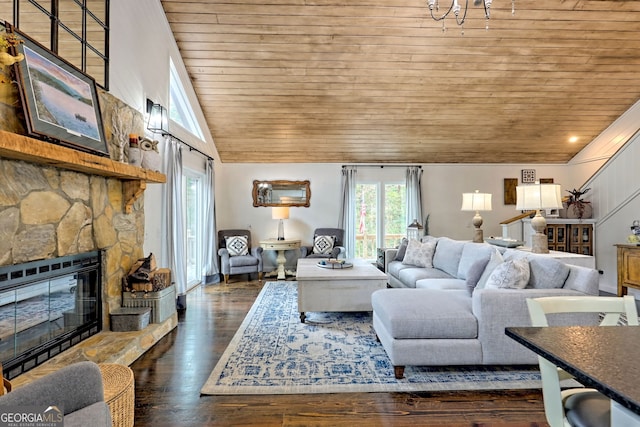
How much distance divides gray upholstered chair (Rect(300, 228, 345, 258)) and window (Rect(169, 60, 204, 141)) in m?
2.72

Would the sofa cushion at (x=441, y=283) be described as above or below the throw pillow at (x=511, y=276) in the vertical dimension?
below

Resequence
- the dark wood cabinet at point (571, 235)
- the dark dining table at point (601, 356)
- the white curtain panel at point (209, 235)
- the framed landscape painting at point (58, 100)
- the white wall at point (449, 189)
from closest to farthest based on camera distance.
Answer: the dark dining table at point (601, 356), the framed landscape painting at point (58, 100), the white wall at point (449, 189), the dark wood cabinet at point (571, 235), the white curtain panel at point (209, 235)

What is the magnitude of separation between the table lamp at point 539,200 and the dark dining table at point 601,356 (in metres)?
2.41

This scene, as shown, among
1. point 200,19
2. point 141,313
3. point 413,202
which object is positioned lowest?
A: point 141,313

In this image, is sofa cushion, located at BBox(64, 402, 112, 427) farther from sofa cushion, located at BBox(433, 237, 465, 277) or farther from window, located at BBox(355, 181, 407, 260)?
window, located at BBox(355, 181, 407, 260)

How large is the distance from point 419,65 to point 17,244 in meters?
4.64

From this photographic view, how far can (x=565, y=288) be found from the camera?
259 centimetres

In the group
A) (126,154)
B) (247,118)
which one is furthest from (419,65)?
(126,154)

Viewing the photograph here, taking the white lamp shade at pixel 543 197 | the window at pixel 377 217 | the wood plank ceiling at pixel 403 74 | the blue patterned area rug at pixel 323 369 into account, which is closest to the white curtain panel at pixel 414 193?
the window at pixel 377 217

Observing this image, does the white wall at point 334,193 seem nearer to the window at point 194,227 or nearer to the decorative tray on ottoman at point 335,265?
the window at point 194,227

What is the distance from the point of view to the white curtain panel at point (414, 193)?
6871mm

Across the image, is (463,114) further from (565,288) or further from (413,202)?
(565,288)

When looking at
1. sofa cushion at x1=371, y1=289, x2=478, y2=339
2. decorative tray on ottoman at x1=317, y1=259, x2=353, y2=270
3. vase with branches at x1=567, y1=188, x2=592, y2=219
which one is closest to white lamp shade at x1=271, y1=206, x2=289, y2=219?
decorative tray on ottoman at x1=317, y1=259, x2=353, y2=270

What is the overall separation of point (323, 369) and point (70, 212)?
7.43 ft
